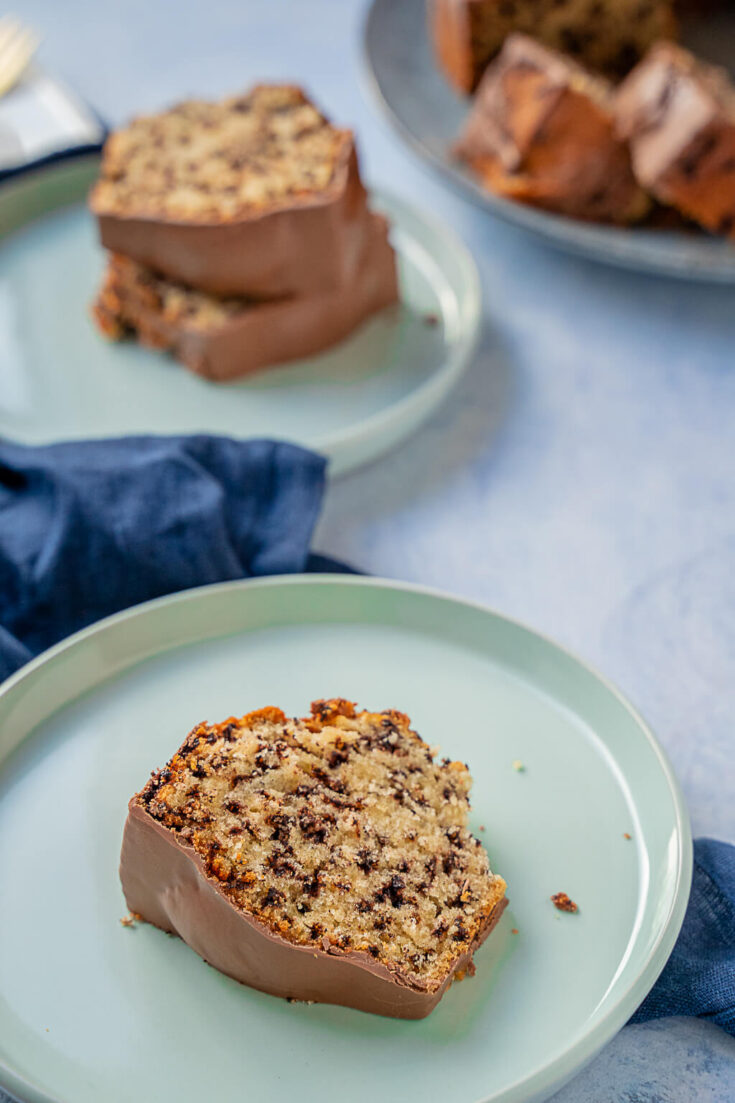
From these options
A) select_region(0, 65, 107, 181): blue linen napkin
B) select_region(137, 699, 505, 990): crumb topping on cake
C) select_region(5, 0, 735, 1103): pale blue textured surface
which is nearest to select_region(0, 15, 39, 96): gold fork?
select_region(0, 65, 107, 181): blue linen napkin

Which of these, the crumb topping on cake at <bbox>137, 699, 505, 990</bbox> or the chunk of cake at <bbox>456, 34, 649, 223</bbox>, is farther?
the chunk of cake at <bbox>456, 34, 649, 223</bbox>

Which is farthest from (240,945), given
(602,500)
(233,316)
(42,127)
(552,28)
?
(552,28)

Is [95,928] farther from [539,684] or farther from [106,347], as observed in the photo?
[106,347]

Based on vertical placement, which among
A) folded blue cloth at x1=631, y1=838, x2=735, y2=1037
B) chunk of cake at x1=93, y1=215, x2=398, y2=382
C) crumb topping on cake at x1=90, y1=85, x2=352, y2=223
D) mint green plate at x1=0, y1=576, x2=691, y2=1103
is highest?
crumb topping on cake at x1=90, y1=85, x2=352, y2=223

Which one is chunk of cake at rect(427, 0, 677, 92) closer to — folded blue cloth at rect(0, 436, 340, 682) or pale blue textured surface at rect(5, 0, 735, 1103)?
pale blue textured surface at rect(5, 0, 735, 1103)

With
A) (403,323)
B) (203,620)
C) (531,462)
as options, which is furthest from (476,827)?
(403,323)

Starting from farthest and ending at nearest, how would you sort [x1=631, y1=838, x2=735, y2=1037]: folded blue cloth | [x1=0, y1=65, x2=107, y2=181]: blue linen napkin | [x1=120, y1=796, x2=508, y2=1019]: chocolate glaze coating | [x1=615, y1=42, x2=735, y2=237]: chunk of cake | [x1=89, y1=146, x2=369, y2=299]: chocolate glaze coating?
[x1=0, y1=65, x2=107, y2=181]: blue linen napkin → [x1=615, y1=42, x2=735, y2=237]: chunk of cake → [x1=89, y1=146, x2=369, y2=299]: chocolate glaze coating → [x1=631, y1=838, x2=735, y2=1037]: folded blue cloth → [x1=120, y1=796, x2=508, y2=1019]: chocolate glaze coating

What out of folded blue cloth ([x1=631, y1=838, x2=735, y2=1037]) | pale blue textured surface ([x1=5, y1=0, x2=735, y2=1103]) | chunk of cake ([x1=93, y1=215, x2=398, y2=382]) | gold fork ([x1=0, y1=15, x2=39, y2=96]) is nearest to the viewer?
folded blue cloth ([x1=631, y1=838, x2=735, y2=1037])
